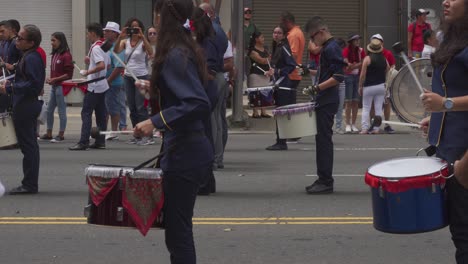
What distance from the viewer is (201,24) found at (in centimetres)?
970

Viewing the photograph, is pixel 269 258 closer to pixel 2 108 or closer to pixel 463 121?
pixel 463 121

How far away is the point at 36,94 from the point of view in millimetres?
9914

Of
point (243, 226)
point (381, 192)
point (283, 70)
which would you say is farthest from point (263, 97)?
point (381, 192)

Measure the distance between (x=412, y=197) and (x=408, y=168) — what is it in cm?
20

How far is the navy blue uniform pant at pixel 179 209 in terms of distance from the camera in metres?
5.32

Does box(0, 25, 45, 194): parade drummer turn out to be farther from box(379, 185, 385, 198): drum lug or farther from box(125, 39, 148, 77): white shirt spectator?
box(379, 185, 385, 198): drum lug

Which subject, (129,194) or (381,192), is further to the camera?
(129,194)

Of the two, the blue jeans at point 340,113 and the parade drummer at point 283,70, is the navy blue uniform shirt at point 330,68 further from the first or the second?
the blue jeans at point 340,113

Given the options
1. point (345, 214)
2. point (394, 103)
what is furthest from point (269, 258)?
point (394, 103)

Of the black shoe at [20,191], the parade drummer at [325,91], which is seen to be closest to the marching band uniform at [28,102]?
the black shoe at [20,191]

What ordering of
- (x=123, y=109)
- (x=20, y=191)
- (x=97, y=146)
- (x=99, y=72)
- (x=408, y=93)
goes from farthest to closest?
1. (x=123, y=109)
2. (x=99, y=72)
3. (x=97, y=146)
4. (x=408, y=93)
5. (x=20, y=191)

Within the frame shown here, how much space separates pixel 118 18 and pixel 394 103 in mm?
11909

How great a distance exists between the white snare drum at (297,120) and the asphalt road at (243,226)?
0.61 metres

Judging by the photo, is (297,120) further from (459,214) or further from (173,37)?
(459,214)
